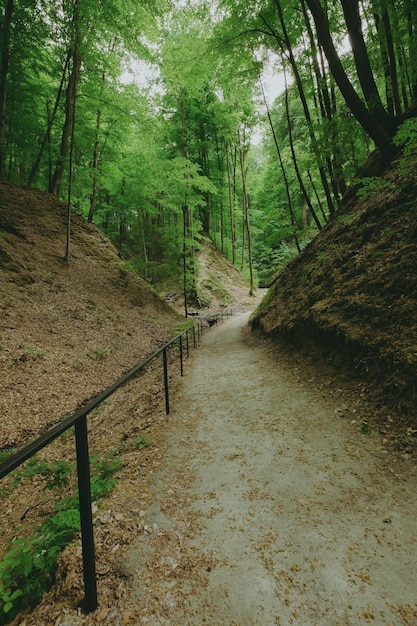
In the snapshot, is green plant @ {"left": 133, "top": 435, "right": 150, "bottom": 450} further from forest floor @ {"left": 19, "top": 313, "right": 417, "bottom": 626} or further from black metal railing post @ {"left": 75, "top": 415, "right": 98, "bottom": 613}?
black metal railing post @ {"left": 75, "top": 415, "right": 98, "bottom": 613}

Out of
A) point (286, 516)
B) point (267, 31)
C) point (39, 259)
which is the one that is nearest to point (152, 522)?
point (286, 516)

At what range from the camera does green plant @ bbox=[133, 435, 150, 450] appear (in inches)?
149

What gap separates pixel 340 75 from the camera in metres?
4.96

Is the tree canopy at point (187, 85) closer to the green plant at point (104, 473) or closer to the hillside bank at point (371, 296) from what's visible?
the hillside bank at point (371, 296)

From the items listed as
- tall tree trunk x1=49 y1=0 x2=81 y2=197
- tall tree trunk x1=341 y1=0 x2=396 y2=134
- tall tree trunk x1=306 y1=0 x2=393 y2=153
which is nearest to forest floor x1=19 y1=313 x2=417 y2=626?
tall tree trunk x1=306 y1=0 x2=393 y2=153

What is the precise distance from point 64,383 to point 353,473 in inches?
218

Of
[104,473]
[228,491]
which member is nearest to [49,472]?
[104,473]

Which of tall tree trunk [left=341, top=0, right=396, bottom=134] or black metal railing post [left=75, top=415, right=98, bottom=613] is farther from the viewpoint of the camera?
tall tree trunk [left=341, top=0, right=396, bottom=134]

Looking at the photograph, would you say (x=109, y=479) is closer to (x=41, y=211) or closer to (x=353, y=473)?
(x=353, y=473)

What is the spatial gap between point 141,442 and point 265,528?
6.94ft

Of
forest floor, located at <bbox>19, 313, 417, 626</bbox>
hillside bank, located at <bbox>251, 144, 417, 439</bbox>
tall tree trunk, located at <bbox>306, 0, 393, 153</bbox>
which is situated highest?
tall tree trunk, located at <bbox>306, 0, 393, 153</bbox>

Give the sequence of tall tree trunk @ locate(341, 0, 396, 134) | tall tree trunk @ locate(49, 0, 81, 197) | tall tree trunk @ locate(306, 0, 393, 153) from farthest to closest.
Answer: tall tree trunk @ locate(49, 0, 81, 197) → tall tree trunk @ locate(306, 0, 393, 153) → tall tree trunk @ locate(341, 0, 396, 134)

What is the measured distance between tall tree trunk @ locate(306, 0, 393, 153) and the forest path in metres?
5.15

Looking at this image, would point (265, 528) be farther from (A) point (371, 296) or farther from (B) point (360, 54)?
(B) point (360, 54)
